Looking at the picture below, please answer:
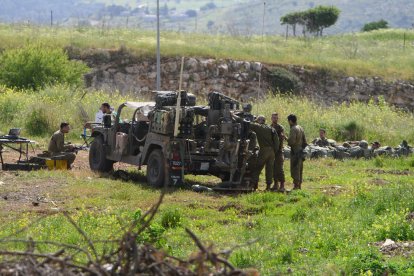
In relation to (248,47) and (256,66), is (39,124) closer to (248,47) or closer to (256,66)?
(256,66)

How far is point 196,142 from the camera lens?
19.8 meters

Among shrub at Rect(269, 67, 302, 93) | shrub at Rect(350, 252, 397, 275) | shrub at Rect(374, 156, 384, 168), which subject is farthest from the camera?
shrub at Rect(269, 67, 302, 93)

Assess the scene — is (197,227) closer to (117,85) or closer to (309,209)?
(309,209)

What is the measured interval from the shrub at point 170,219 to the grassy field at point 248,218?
17mm

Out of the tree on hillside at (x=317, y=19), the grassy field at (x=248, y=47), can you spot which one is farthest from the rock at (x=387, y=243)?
the tree on hillside at (x=317, y=19)

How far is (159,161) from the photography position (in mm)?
19703

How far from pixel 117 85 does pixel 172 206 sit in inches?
1334

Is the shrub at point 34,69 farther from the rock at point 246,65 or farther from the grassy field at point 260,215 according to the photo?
the grassy field at point 260,215

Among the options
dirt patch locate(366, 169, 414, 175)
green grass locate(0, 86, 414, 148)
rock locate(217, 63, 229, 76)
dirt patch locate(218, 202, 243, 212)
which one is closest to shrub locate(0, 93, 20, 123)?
green grass locate(0, 86, 414, 148)

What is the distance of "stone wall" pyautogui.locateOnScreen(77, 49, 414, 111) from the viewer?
50.8 meters

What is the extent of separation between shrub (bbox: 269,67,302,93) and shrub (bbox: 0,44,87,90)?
14352mm

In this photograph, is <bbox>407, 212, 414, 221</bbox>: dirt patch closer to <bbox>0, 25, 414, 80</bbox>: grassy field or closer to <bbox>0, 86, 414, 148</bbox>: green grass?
<bbox>0, 86, 414, 148</bbox>: green grass

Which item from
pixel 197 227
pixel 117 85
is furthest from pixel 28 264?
pixel 117 85

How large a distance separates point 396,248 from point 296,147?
286 inches
